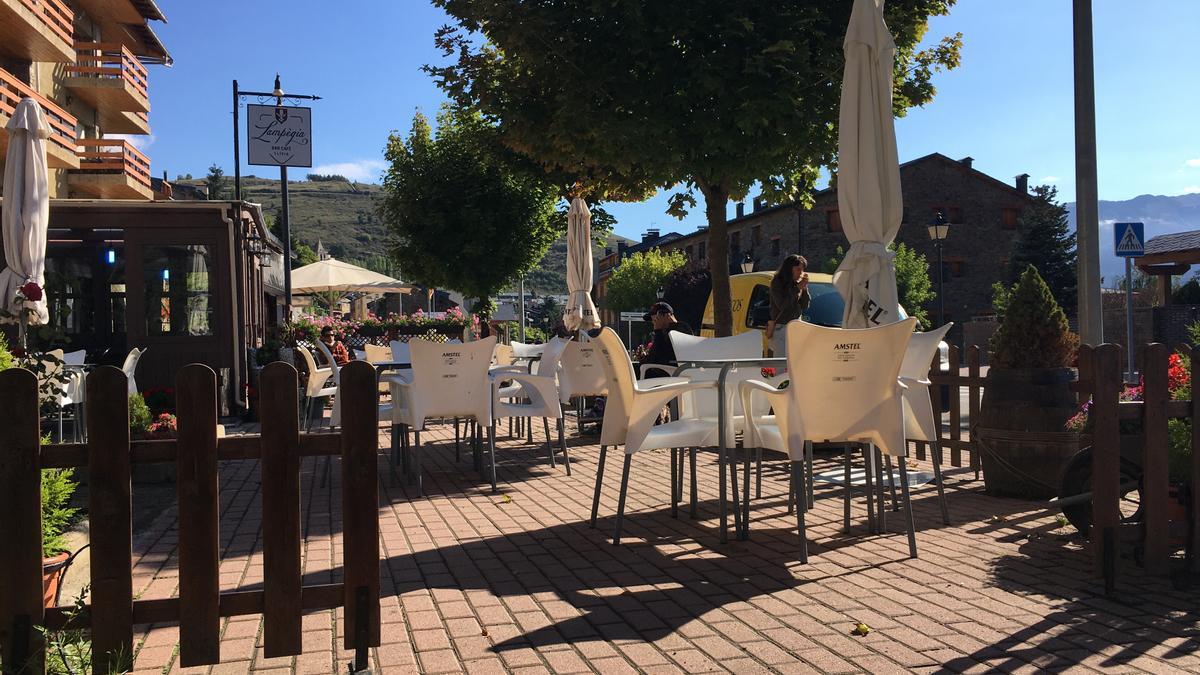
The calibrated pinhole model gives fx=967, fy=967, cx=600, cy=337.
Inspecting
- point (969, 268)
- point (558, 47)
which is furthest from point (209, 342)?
point (969, 268)

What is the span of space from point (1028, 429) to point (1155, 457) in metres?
1.93

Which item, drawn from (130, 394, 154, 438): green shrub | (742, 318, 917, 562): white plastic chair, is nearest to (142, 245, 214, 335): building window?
(130, 394, 154, 438): green shrub

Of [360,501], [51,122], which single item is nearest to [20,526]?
[360,501]

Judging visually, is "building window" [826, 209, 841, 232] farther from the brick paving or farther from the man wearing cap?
the brick paving

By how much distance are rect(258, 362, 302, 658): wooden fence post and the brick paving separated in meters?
0.30

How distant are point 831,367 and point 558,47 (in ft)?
21.5

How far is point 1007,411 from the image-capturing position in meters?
6.34

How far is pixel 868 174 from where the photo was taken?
618 cm

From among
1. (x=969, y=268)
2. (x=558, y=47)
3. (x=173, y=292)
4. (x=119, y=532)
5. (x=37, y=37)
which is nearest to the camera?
(x=119, y=532)

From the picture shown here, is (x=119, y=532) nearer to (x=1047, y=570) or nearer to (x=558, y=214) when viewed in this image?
(x=1047, y=570)

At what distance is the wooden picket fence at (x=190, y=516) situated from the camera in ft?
9.73

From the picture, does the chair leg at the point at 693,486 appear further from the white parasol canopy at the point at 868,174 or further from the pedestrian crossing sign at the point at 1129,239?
the pedestrian crossing sign at the point at 1129,239

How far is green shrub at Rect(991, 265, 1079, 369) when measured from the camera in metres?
6.28

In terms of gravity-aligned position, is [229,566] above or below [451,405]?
below
